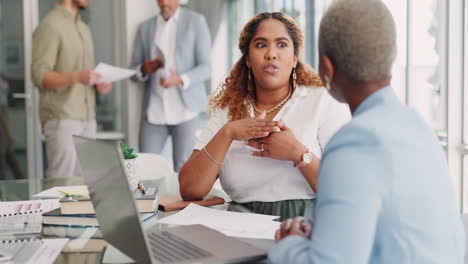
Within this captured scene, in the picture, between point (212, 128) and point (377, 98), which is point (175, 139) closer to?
point (212, 128)

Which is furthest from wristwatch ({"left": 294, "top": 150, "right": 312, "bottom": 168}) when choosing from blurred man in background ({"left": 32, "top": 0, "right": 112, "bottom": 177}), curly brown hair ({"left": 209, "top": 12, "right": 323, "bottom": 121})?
blurred man in background ({"left": 32, "top": 0, "right": 112, "bottom": 177})

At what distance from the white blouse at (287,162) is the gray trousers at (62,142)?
219 cm

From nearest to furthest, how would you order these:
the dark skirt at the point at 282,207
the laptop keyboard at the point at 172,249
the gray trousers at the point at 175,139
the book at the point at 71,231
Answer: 1. the laptop keyboard at the point at 172,249
2. the book at the point at 71,231
3. the dark skirt at the point at 282,207
4. the gray trousers at the point at 175,139

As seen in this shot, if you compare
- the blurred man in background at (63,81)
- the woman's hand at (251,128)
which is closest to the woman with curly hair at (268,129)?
the woman's hand at (251,128)

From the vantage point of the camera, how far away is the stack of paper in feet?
4.47

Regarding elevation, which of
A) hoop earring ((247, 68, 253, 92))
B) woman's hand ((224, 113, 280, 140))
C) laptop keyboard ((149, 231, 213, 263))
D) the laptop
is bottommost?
laptop keyboard ((149, 231, 213, 263))

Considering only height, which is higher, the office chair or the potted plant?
the potted plant

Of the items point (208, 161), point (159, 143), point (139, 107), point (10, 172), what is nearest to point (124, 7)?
point (139, 107)

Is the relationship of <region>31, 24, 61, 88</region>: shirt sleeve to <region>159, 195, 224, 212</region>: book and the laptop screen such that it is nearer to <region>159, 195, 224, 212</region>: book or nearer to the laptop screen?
<region>159, 195, 224, 212</region>: book

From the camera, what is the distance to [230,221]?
1.49 m

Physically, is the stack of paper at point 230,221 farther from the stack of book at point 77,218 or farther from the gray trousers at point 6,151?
the gray trousers at point 6,151

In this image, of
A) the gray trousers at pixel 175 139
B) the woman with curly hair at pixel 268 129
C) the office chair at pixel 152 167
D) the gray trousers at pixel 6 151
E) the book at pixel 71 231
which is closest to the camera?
the book at pixel 71 231

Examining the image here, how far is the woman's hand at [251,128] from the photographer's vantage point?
1.75 meters

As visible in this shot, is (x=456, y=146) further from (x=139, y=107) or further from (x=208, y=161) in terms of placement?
(x=139, y=107)
